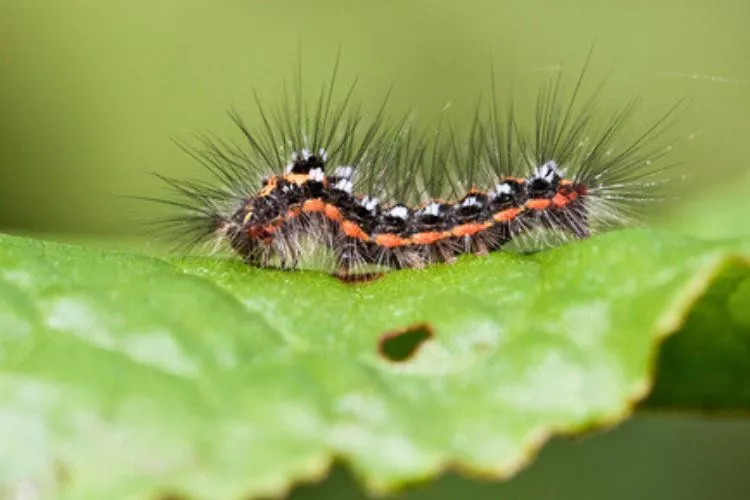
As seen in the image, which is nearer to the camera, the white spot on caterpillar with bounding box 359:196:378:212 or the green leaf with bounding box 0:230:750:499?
the green leaf with bounding box 0:230:750:499

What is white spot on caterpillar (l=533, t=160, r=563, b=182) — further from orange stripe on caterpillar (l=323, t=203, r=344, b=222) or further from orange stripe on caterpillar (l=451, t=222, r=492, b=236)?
orange stripe on caterpillar (l=323, t=203, r=344, b=222)

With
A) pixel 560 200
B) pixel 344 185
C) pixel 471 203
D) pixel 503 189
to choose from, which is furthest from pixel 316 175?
pixel 560 200

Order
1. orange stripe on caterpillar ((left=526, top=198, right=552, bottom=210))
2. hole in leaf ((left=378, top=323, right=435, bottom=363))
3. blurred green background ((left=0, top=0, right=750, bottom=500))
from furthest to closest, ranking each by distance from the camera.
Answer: blurred green background ((left=0, top=0, right=750, bottom=500))
orange stripe on caterpillar ((left=526, top=198, right=552, bottom=210))
hole in leaf ((left=378, top=323, right=435, bottom=363))

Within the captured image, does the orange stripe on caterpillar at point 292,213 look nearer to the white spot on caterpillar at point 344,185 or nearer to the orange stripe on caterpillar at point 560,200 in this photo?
the white spot on caterpillar at point 344,185

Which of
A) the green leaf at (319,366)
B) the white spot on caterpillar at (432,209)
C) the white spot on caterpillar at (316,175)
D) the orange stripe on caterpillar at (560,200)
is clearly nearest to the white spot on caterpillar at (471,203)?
the white spot on caterpillar at (432,209)

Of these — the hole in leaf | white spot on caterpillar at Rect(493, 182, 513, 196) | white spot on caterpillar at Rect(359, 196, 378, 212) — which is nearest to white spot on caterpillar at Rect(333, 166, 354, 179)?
white spot on caterpillar at Rect(359, 196, 378, 212)

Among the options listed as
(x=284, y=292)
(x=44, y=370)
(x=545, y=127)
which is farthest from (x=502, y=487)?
(x=44, y=370)

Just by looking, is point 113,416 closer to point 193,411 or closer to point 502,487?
point 193,411
